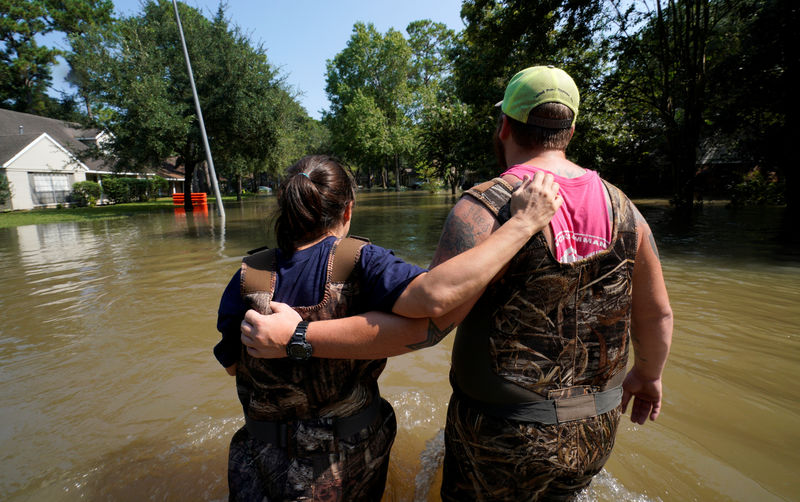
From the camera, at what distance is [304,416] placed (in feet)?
5.57

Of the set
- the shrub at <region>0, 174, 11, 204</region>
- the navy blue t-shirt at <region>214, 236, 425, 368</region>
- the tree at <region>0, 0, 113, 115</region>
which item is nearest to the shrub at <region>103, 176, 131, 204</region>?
the shrub at <region>0, 174, 11, 204</region>

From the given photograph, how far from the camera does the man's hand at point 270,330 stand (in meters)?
1.48

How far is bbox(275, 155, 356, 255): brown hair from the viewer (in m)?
1.65

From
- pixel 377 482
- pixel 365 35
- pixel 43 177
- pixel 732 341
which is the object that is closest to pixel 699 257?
pixel 732 341

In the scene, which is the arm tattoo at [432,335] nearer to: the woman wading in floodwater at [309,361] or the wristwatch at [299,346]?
the woman wading in floodwater at [309,361]

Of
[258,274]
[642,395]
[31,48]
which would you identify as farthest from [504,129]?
[31,48]

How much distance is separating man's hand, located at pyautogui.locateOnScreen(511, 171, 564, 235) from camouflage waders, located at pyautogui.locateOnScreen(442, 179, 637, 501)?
111 millimetres

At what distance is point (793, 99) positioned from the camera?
38.1 ft

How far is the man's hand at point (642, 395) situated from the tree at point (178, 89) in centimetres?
2503

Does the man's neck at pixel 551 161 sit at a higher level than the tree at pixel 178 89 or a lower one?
lower

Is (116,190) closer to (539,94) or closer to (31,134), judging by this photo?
(31,134)

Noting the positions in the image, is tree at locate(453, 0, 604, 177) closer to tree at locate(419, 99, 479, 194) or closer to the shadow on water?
tree at locate(419, 99, 479, 194)

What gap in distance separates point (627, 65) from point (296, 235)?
18.5m

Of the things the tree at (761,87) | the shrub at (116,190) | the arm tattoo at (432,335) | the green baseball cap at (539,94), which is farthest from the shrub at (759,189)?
the shrub at (116,190)
